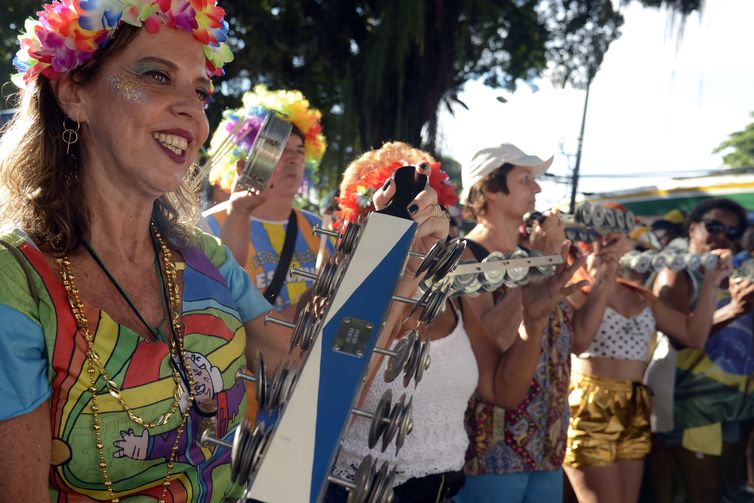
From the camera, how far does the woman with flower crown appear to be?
150 centimetres

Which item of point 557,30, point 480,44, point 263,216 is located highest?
point 557,30

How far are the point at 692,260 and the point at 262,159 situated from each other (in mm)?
2899

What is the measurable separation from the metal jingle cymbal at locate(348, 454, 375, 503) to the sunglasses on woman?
4.56 metres

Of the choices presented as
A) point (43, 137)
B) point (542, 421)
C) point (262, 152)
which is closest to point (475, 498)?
point (542, 421)

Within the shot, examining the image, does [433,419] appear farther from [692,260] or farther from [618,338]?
[692,260]

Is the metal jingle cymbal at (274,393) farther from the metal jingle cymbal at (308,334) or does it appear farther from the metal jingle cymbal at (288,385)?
the metal jingle cymbal at (308,334)

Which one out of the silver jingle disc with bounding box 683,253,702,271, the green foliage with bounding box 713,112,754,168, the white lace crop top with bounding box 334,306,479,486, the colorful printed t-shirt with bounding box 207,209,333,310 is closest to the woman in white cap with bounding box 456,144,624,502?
the white lace crop top with bounding box 334,306,479,486

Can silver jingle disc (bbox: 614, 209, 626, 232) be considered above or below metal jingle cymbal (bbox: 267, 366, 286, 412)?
above

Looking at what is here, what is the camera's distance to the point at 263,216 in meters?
3.98

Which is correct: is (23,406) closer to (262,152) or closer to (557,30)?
(262,152)

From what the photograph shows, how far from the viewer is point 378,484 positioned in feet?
4.26

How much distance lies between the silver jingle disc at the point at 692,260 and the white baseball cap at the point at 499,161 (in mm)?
1608

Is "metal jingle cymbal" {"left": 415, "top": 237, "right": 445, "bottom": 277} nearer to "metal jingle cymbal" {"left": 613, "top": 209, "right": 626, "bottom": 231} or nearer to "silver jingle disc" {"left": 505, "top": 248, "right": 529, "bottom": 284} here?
"silver jingle disc" {"left": 505, "top": 248, "right": 529, "bottom": 284}

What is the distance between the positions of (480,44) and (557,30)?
97.0 inches
